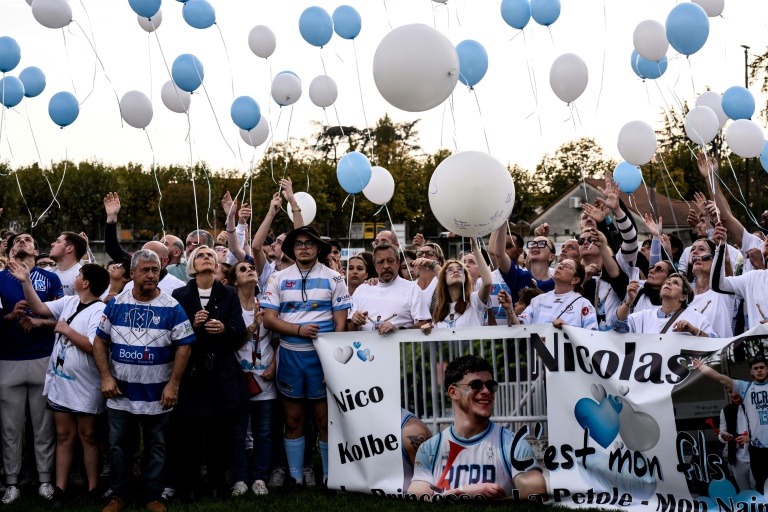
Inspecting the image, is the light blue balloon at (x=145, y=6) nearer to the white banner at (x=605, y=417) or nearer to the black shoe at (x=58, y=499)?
the white banner at (x=605, y=417)

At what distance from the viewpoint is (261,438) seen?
20.9 feet

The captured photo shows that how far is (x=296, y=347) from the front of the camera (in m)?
6.29

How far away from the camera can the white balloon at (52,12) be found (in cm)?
845

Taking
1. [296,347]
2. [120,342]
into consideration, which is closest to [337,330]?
[296,347]

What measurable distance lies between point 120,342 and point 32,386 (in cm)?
127

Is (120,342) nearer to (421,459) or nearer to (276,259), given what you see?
(421,459)

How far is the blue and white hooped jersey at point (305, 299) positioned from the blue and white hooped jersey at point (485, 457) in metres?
1.35

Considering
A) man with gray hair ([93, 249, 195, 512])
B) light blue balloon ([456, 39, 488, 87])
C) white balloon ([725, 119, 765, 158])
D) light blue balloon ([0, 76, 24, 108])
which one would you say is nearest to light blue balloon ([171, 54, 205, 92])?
light blue balloon ([0, 76, 24, 108])

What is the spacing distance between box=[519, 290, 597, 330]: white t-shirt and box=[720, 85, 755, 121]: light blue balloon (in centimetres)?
414

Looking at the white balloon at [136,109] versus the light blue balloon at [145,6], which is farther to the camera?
the white balloon at [136,109]

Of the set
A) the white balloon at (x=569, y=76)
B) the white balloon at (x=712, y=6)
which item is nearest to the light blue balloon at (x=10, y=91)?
the white balloon at (x=569, y=76)

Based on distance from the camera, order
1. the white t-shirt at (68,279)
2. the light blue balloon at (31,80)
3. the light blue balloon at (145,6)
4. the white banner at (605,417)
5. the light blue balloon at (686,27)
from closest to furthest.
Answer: the white banner at (605,417)
the white t-shirt at (68,279)
the light blue balloon at (686,27)
the light blue balloon at (145,6)
the light blue balloon at (31,80)

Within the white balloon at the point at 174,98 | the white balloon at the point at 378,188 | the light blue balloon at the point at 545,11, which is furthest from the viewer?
the white balloon at the point at 378,188

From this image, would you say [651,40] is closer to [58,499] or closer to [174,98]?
[174,98]
